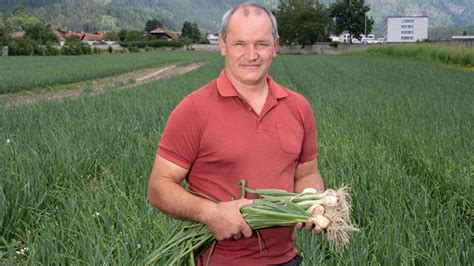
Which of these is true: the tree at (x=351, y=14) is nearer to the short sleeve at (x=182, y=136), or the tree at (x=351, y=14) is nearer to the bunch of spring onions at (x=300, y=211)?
the short sleeve at (x=182, y=136)

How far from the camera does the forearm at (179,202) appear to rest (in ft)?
6.00

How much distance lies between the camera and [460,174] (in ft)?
13.5

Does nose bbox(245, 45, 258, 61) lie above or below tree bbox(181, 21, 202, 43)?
above

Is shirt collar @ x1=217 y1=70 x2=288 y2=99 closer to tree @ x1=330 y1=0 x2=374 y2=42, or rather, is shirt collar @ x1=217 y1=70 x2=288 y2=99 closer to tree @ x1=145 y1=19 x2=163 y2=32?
tree @ x1=330 y1=0 x2=374 y2=42

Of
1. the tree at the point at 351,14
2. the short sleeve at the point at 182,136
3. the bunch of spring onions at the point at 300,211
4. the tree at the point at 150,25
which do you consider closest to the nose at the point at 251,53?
the short sleeve at the point at 182,136

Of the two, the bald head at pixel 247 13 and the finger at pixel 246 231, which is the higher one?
the bald head at pixel 247 13

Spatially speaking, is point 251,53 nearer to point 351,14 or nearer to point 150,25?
point 351,14

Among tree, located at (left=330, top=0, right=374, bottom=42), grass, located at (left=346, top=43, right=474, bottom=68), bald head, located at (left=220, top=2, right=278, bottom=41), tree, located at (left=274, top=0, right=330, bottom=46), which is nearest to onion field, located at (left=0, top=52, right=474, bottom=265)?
bald head, located at (left=220, top=2, right=278, bottom=41)

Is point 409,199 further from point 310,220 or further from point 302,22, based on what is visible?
point 302,22

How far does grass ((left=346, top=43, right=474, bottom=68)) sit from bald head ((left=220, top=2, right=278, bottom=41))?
25498 millimetres

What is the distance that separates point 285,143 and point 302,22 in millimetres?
79346

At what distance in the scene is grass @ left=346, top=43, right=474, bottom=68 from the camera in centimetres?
2642

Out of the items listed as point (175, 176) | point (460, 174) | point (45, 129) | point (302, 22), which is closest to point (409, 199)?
point (460, 174)

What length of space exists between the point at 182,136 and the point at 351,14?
3329 inches
